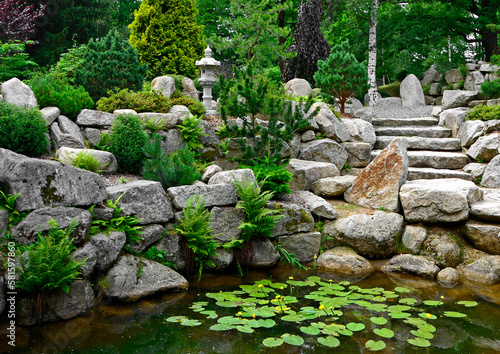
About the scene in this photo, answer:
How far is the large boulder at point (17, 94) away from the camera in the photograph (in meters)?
6.85

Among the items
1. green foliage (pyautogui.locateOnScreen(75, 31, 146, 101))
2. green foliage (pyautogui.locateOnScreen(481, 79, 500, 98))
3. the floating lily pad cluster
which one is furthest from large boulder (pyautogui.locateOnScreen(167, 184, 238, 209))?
green foliage (pyautogui.locateOnScreen(481, 79, 500, 98))

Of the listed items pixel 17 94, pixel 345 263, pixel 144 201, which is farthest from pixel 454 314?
pixel 17 94

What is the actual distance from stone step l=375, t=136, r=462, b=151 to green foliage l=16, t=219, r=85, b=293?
7929mm

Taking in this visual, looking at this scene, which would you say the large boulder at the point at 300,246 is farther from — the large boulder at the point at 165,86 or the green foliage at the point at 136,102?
the large boulder at the point at 165,86

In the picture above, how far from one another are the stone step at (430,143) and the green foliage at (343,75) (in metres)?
1.61

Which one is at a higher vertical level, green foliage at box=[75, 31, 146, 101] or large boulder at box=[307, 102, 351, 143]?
green foliage at box=[75, 31, 146, 101]

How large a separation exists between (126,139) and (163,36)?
678cm

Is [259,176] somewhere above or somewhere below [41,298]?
above

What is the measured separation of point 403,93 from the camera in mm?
16828

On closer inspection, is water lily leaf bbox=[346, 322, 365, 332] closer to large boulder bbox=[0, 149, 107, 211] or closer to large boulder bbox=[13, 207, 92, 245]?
large boulder bbox=[13, 207, 92, 245]

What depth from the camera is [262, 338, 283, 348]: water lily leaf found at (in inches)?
161

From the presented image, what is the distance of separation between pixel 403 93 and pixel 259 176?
11801 millimetres

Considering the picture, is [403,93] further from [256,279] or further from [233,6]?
[256,279]

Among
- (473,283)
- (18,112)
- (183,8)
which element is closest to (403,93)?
(183,8)
